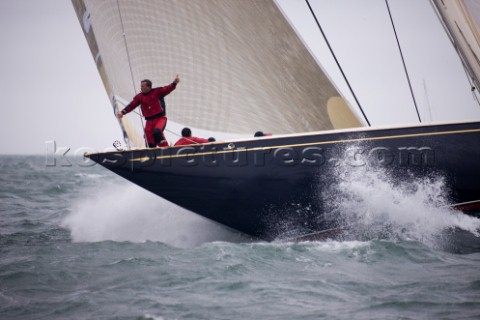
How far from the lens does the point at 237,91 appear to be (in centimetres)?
786

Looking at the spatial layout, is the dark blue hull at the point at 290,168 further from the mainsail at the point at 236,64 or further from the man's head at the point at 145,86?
the mainsail at the point at 236,64

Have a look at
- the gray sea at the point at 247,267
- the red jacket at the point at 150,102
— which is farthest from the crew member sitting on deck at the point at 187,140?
the gray sea at the point at 247,267

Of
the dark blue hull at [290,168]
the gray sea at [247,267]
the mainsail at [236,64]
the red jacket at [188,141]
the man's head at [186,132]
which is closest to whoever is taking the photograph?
the gray sea at [247,267]

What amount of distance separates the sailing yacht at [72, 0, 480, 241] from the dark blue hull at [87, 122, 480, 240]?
13 mm

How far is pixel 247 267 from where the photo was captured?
592 cm

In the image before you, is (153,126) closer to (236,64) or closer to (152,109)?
(152,109)

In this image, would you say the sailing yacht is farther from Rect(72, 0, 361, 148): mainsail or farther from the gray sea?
the gray sea

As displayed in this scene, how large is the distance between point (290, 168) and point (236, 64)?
194 centimetres

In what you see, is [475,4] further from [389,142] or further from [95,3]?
[95,3]

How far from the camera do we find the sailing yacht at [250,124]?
6820 millimetres

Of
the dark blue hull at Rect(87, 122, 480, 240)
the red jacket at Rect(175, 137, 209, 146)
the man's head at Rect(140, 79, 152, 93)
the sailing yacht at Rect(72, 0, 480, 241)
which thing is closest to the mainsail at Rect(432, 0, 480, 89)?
the sailing yacht at Rect(72, 0, 480, 241)

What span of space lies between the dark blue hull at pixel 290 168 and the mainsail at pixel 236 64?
1.02 metres

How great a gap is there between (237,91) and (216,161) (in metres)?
1.40

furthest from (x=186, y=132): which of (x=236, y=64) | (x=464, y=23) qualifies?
(x=464, y=23)
